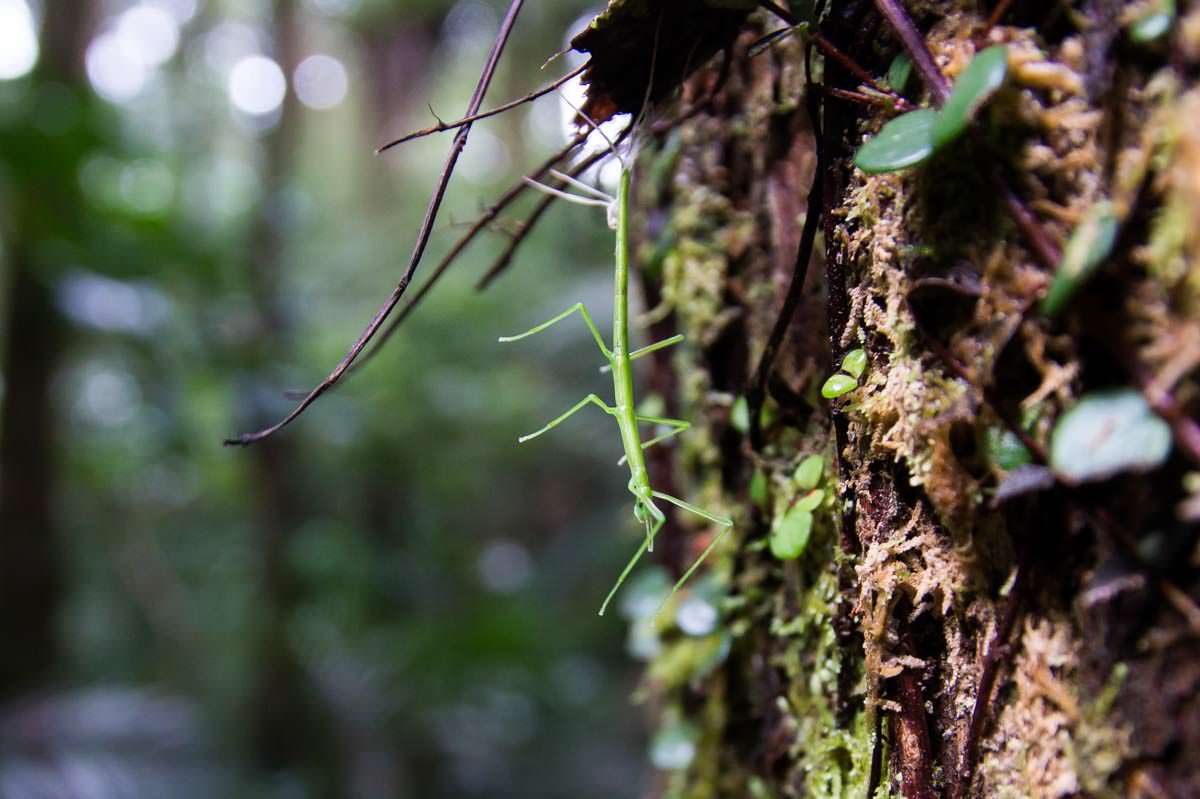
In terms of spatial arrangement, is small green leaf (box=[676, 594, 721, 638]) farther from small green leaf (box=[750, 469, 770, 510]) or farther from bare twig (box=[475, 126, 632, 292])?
bare twig (box=[475, 126, 632, 292])

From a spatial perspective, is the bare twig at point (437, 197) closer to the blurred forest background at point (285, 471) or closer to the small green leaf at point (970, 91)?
the small green leaf at point (970, 91)

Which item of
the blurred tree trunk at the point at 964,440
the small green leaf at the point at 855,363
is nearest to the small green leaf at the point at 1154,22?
the blurred tree trunk at the point at 964,440

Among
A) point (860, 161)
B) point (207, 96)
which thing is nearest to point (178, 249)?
point (860, 161)

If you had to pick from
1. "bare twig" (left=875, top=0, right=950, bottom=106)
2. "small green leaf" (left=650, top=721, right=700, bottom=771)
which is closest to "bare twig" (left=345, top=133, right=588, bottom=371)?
"bare twig" (left=875, top=0, right=950, bottom=106)

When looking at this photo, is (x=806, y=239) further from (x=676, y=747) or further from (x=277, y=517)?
(x=277, y=517)

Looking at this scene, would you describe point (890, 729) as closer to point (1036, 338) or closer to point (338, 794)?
point (1036, 338)
